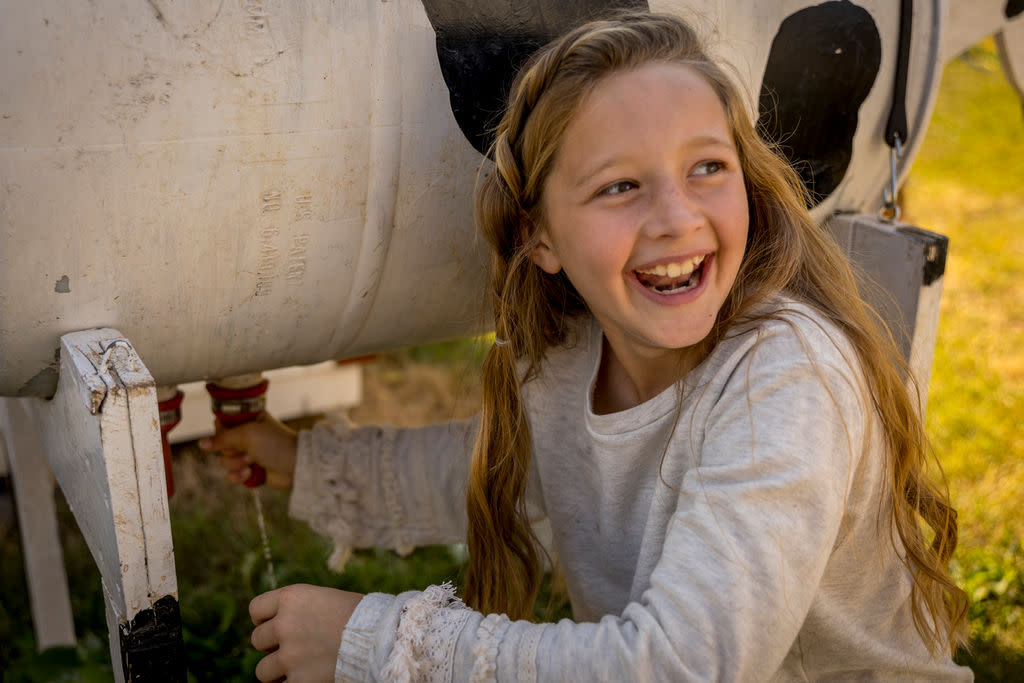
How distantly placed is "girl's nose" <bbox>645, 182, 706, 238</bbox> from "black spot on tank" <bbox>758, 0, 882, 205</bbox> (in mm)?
359

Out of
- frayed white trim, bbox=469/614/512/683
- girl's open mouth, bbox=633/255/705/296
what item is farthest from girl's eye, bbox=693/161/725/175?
frayed white trim, bbox=469/614/512/683

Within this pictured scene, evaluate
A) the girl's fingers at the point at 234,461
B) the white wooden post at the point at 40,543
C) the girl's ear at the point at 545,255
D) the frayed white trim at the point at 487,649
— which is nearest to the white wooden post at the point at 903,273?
the girl's ear at the point at 545,255

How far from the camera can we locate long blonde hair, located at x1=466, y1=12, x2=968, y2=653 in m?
1.21

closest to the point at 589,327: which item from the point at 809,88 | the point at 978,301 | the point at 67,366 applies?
A: the point at 809,88

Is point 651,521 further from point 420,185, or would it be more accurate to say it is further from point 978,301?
point 978,301

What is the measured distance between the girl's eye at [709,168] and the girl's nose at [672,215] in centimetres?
5

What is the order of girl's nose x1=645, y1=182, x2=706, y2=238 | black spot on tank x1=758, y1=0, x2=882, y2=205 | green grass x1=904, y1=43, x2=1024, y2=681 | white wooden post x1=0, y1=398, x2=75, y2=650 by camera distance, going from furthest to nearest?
green grass x1=904, y1=43, x2=1024, y2=681 < white wooden post x1=0, y1=398, x2=75, y2=650 < black spot on tank x1=758, y1=0, x2=882, y2=205 < girl's nose x1=645, y1=182, x2=706, y2=238

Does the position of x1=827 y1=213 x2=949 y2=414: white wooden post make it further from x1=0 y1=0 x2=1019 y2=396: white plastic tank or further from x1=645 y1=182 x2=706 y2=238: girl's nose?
x1=645 y1=182 x2=706 y2=238: girl's nose

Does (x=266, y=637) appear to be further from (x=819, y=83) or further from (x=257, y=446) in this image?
(x=819, y=83)

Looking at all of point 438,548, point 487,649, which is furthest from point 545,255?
point 438,548

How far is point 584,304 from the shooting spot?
151 centimetres

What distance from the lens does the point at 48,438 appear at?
133cm

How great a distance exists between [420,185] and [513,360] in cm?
33

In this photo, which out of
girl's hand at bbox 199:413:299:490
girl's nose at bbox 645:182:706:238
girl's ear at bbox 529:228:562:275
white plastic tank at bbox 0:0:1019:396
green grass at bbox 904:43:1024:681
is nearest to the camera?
white plastic tank at bbox 0:0:1019:396
